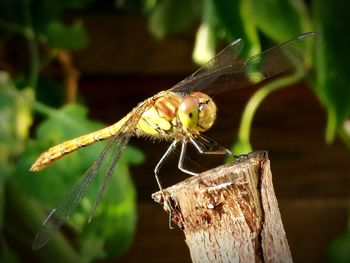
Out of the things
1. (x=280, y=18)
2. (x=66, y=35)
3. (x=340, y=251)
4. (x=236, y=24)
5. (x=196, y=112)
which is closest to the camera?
(x=196, y=112)

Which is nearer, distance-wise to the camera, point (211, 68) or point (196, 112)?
point (196, 112)

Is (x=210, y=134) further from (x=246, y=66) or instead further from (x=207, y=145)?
(x=207, y=145)

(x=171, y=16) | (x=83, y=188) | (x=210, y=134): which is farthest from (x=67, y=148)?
(x=210, y=134)

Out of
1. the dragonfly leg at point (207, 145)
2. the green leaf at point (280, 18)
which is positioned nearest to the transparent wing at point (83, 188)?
the dragonfly leg at point (207, 145)

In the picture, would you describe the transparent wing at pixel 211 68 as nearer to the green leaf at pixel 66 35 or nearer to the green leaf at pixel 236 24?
the green leaf at pixel 236 24

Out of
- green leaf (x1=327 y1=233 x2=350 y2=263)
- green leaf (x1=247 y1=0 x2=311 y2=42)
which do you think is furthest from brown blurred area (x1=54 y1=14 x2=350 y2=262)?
green leaf (x1=247 y1=0 x2=311 y2=42)

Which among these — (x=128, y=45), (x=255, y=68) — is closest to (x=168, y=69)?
(x=128, y=45)
